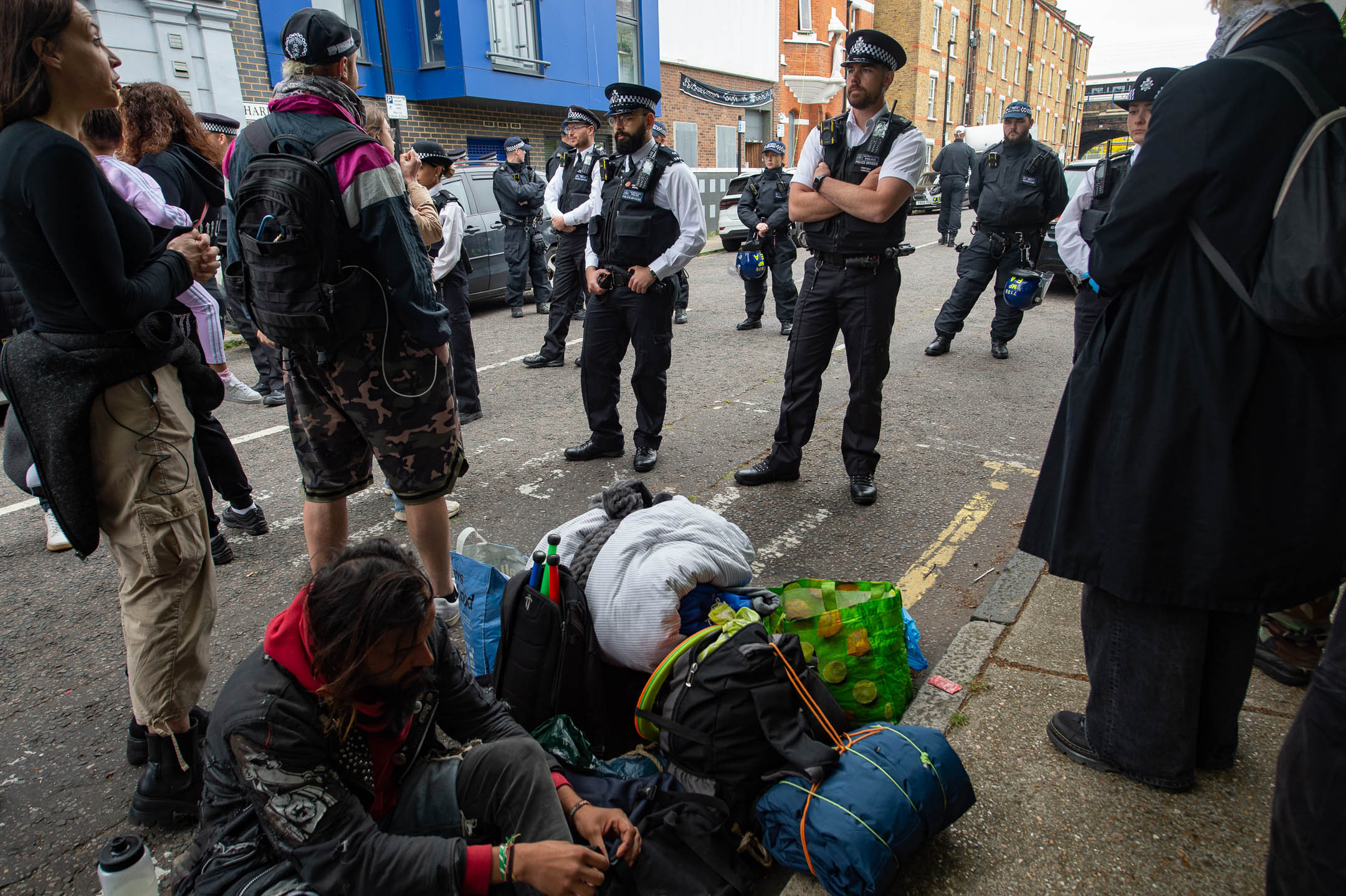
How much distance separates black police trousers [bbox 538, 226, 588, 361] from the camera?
732 centimetres

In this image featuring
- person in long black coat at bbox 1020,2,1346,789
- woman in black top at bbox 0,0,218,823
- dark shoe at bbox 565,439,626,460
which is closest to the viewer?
person in long black coat at bbox 1020,2,1346,789

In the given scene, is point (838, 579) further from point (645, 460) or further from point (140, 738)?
point (140, 738)

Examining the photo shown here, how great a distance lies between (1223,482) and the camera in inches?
72.1

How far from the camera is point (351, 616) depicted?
163 cm

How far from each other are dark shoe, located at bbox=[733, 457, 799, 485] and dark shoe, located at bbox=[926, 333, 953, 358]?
3662 millimetres

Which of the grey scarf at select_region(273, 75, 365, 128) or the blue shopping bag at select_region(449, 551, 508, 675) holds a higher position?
the grey scarf at select_region(273, 75, 365, 128)

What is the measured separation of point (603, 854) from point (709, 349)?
6.75m

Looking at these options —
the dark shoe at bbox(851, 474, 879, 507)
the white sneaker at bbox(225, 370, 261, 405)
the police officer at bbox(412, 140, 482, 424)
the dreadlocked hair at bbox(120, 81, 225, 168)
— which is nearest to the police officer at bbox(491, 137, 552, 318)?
the police officer at bbox(412, 140, 482, 424)

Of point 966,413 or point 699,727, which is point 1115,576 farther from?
point 966,413

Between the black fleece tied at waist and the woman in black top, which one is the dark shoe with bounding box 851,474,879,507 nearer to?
the woman in black top

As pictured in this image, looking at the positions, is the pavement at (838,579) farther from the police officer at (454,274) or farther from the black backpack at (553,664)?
the black backpack at (553,664)

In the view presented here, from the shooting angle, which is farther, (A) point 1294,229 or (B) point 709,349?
(B) point 709,349

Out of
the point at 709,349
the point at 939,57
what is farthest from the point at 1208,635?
the point at 939,57

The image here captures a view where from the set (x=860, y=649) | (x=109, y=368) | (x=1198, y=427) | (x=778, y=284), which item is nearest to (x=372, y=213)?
(x=109, y=368)
